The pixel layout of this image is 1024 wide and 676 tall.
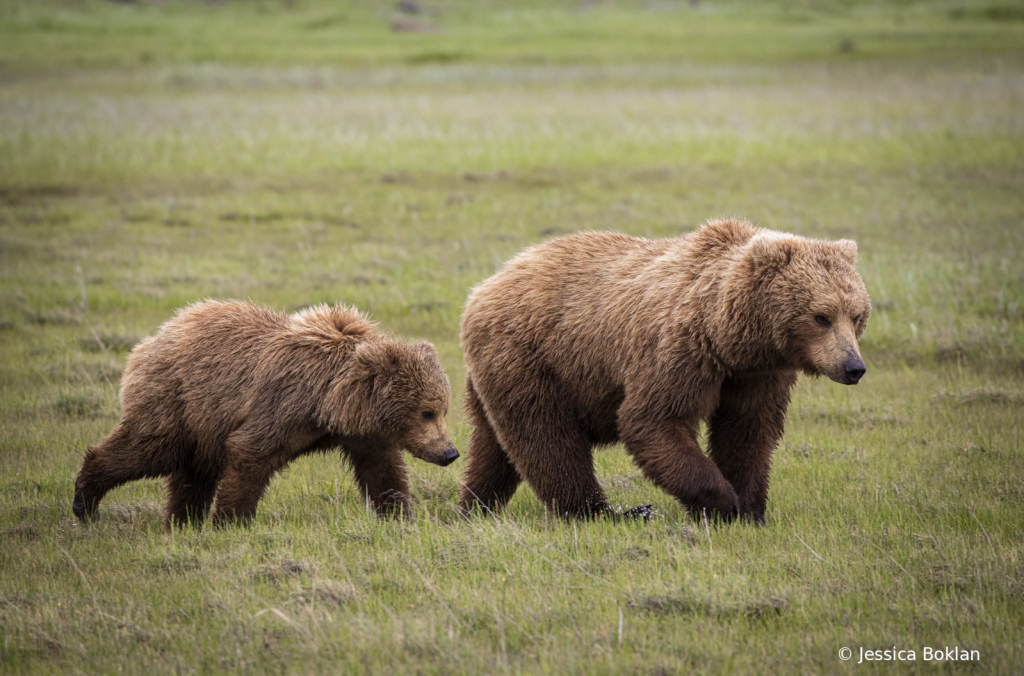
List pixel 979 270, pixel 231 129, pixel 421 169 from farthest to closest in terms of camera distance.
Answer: pixel 231 129, pixel 421 169, pixel 979 270

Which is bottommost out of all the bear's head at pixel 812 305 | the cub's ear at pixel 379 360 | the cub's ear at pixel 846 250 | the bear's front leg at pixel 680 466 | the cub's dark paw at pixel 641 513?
the cub's dark paw at pixel 641 513

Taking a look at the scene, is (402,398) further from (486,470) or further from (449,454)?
(486,470)

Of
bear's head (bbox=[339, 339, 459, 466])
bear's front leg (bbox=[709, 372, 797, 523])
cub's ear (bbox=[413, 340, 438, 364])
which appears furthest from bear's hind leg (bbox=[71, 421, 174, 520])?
bear's front leg (bbox=[709, 372, 797, 523])

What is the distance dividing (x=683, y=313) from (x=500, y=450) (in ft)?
5.71

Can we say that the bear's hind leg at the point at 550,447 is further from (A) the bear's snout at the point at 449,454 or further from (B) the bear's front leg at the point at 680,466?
(B) the bear's front leg at the point at 680,466

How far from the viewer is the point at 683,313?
232 inches

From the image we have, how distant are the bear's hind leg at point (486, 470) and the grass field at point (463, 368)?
0.96 ft

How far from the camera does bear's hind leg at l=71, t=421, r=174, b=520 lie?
6.46 m

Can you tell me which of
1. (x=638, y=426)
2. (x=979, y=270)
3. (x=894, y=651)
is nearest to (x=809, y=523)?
(x=638, y=426)

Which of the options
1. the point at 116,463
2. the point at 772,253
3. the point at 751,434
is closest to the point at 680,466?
the point at 751,434

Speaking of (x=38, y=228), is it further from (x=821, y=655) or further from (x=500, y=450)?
(x=821, y=655)

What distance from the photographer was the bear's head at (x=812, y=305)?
5.50 meters

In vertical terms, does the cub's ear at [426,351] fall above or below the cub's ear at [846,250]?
below

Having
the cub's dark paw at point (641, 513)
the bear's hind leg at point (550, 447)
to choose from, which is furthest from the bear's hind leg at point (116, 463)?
the cub's dark paw at point (641, 513)
